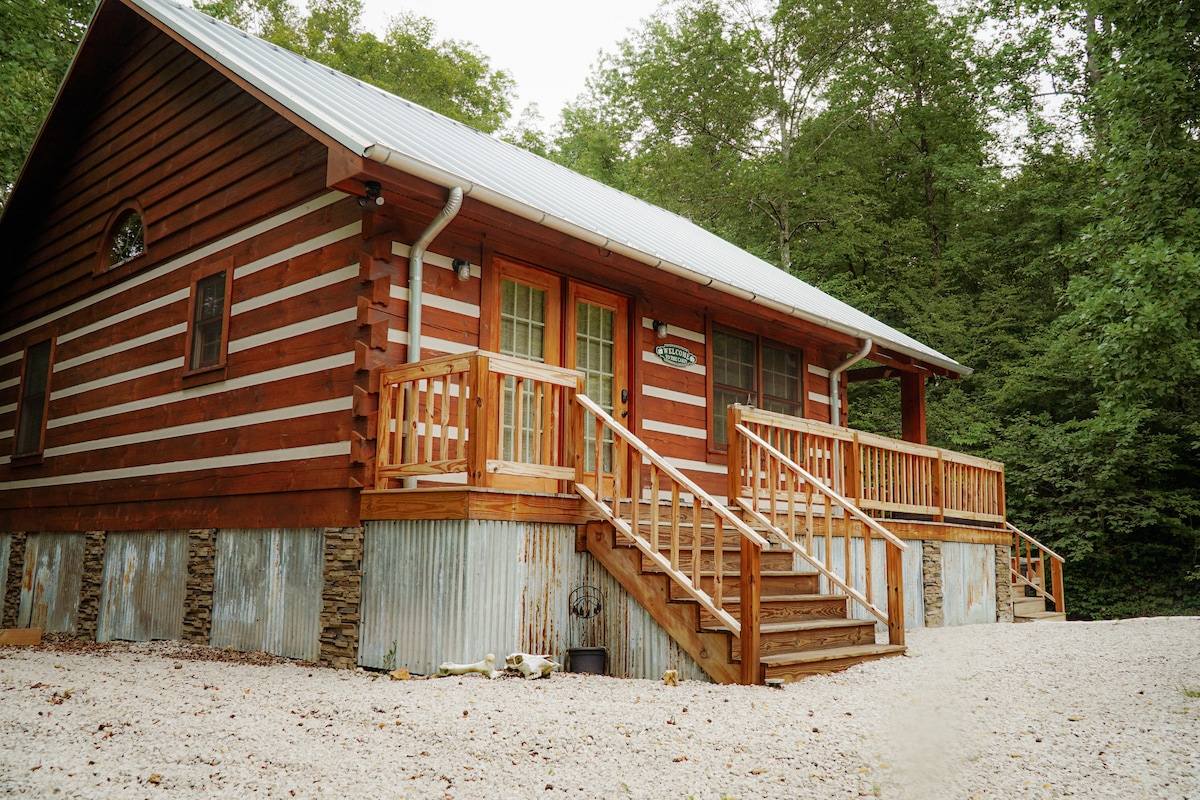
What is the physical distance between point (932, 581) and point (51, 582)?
33.3ft

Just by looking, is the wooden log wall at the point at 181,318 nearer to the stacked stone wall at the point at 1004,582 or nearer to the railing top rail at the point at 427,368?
the railing top rail at the point at 427,368

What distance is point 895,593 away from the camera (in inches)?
301

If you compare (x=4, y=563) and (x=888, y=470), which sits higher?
(x=888, y=470)

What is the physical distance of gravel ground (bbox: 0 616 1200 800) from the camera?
3.96 metres

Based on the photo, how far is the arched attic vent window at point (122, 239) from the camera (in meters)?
11.2

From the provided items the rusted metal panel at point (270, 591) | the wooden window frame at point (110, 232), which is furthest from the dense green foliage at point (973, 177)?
the rusted metal panel at point (270, 591)

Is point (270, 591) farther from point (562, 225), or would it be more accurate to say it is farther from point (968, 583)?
point (968, 583)

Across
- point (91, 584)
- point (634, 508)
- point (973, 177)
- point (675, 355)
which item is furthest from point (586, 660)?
point (973, 177)

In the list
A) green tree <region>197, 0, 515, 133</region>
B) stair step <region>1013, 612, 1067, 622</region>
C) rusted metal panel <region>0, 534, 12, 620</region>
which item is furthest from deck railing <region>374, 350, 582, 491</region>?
green tree <region>197, 0, 515, 133</region>

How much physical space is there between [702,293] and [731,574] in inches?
141

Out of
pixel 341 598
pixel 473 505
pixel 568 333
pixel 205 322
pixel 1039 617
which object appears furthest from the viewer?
pixel 1039 617

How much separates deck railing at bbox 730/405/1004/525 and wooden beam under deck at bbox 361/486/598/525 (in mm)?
2205

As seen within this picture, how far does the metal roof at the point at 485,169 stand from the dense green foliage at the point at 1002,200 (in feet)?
10.8

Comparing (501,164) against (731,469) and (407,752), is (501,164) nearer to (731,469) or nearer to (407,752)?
(731,469)
